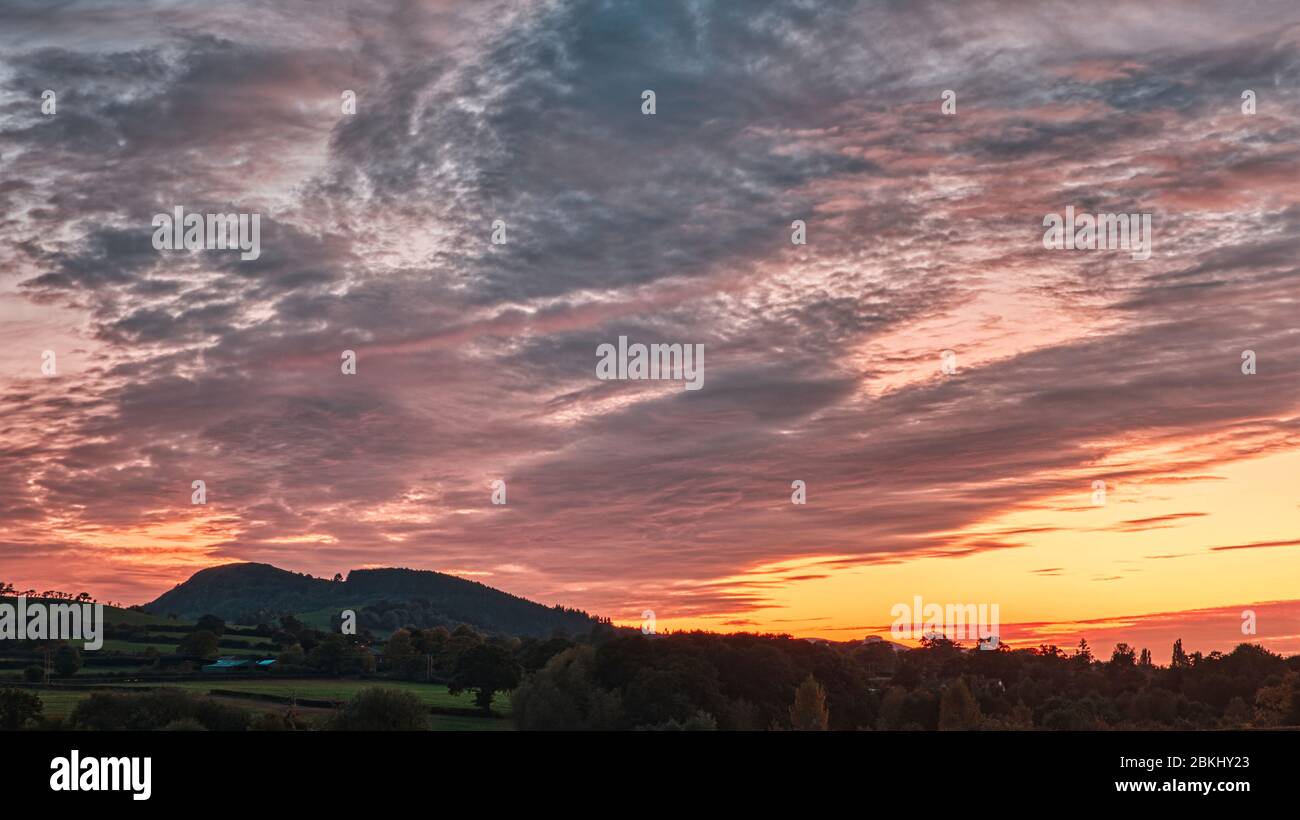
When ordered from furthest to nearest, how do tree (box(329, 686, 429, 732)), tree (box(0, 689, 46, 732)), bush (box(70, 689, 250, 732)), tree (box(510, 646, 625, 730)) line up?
1. tree (box(510, 646, 625, 730))
2. tree (box(0, 689, 46, 732))
3. bush (box(70, 689, 250, 732))
4. tree (box(329, 686, 429, 732))

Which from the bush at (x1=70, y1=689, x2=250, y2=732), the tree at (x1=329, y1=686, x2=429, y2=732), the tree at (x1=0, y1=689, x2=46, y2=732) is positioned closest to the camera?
the tree at (x1=329, y1=686, x2=429, y2=732)

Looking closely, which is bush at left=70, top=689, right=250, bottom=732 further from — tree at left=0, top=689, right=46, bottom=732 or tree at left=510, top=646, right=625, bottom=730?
tree at left=510, top=646, right=625, bottom=730

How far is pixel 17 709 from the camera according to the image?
168m

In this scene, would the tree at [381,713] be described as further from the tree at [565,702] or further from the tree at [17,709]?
the tree at [17,709]

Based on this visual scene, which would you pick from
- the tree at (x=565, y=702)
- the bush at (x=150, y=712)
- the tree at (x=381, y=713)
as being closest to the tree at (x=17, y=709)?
the bush at (x=150, y=712)

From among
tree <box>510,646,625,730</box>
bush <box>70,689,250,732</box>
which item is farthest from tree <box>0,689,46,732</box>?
tree <box>510,646,625,730</box>

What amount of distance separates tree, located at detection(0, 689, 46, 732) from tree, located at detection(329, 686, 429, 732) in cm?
5107

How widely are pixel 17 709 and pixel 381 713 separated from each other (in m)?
64.5

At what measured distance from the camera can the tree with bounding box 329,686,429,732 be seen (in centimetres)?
Answer: 14625

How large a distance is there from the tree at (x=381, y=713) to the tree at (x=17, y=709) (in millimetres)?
51073

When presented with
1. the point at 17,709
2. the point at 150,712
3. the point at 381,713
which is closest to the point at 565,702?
the point at 381,713

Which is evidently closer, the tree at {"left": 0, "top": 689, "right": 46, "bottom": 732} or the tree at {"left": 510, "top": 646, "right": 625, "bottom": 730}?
the tree at {"left": 0, "top": 689, "right": 46, "bottom": 732}

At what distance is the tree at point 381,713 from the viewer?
146 metres
